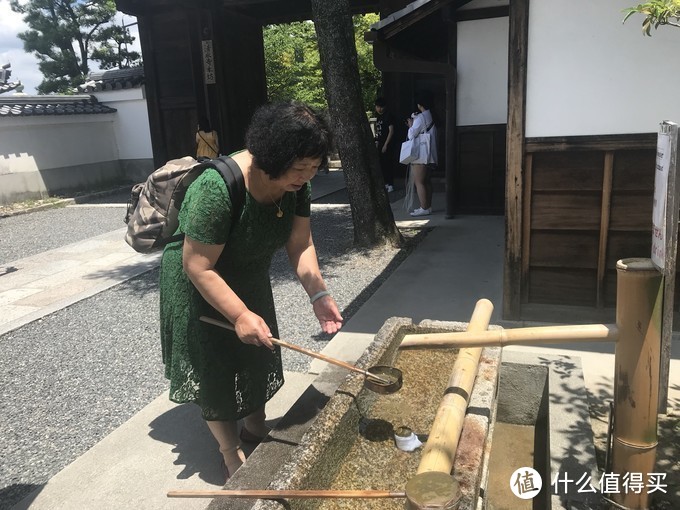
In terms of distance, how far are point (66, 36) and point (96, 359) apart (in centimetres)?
2447

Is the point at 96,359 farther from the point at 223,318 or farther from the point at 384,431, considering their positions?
the point at 384,431

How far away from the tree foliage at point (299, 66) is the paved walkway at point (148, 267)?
23.1 feet

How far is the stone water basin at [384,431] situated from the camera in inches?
78.5

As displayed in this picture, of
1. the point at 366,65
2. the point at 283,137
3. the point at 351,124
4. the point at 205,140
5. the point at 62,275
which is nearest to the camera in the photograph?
the point at 283,137

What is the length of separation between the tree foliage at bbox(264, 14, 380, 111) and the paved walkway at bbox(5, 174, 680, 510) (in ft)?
23.1

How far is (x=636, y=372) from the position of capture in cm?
214

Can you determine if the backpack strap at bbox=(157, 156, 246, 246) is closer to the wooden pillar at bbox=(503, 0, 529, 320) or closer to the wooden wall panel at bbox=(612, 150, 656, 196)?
the wooden pillar at bbox=(503, 0, 529, 320)

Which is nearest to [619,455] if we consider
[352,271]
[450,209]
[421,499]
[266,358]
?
[421,499]

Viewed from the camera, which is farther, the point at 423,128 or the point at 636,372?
the point at 423,128

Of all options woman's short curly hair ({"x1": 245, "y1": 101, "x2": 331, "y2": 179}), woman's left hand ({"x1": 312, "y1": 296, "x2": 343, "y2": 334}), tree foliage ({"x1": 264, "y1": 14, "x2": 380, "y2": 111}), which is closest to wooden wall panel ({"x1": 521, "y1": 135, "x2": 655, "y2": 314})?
woman's left hand ({"x1": 312, "y1": 296, "x2": 343, "y2": 334})

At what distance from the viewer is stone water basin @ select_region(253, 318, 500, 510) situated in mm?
1994

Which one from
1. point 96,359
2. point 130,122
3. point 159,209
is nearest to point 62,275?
point 96,359

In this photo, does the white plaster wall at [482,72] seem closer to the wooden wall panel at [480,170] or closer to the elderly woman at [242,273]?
the wooden wall panel at [480,170]

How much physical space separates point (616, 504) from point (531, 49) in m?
2.94
